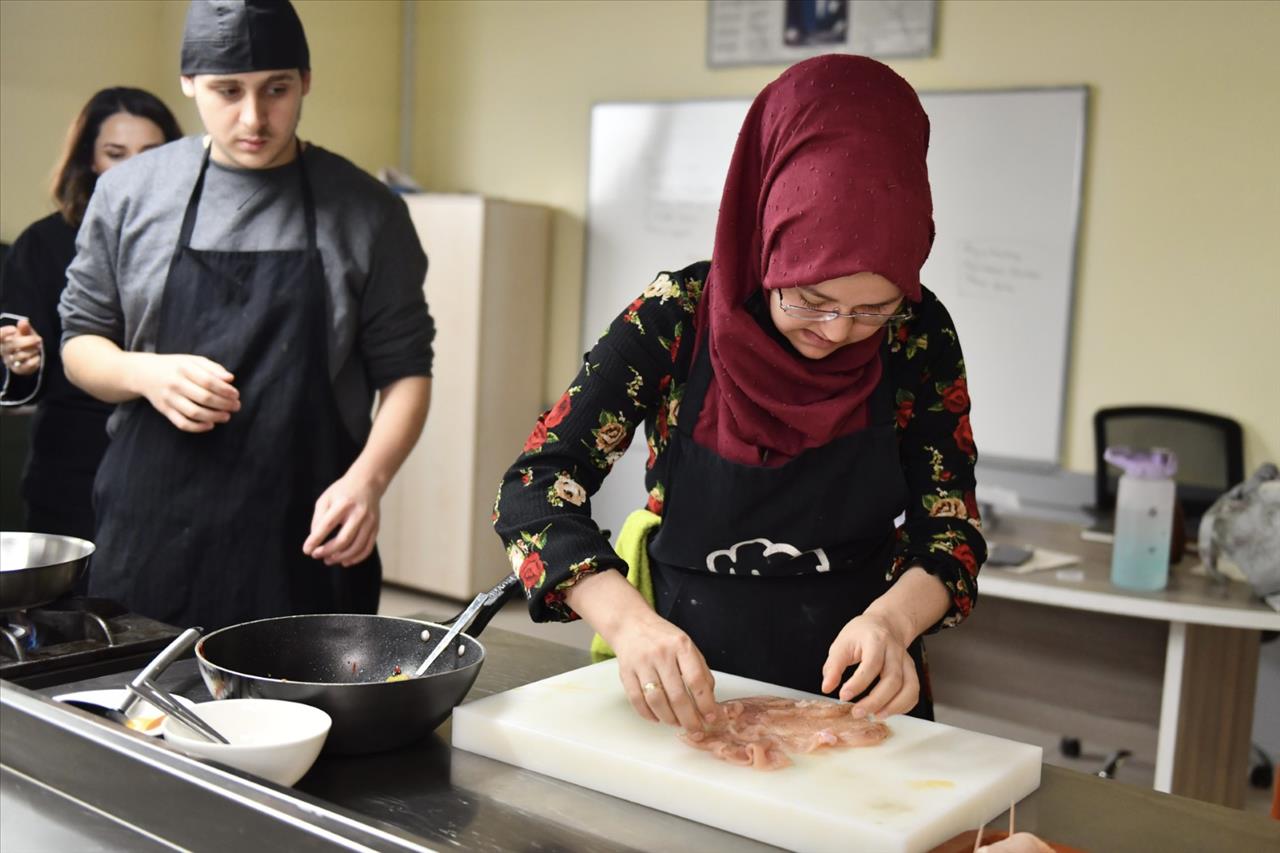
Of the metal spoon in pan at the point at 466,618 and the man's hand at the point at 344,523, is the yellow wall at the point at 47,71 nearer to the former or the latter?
the man's hand at the point at 344,523

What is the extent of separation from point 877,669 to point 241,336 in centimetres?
114

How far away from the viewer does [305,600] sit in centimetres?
190

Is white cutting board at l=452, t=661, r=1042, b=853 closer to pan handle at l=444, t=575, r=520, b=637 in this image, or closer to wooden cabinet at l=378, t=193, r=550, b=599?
pan handle at l=444, t=575, r=520, b=637

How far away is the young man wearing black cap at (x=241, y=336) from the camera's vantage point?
182 centimetres

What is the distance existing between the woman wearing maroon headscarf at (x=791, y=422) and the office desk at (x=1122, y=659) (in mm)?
1180

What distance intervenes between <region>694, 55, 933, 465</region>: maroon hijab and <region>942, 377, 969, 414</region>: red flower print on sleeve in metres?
0.10

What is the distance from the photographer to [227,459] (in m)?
1.84

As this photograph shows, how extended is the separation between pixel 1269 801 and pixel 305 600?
9.09 ft

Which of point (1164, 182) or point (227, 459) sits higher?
point (1164, 182)

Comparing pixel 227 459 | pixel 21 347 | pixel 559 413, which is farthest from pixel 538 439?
pixel 21 347

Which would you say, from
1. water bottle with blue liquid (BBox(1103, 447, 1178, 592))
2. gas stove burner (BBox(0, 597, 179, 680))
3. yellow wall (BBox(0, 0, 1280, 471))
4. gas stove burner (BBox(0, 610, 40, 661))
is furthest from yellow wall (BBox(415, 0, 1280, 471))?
gas stove burner (BBox(0, 610, 40, 661))

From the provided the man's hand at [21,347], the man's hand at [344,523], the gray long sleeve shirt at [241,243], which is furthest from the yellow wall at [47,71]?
the man's hand at [344,523]

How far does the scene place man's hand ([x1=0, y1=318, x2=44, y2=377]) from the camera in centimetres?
195

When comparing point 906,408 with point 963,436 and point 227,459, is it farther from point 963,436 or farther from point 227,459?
point 227,459
